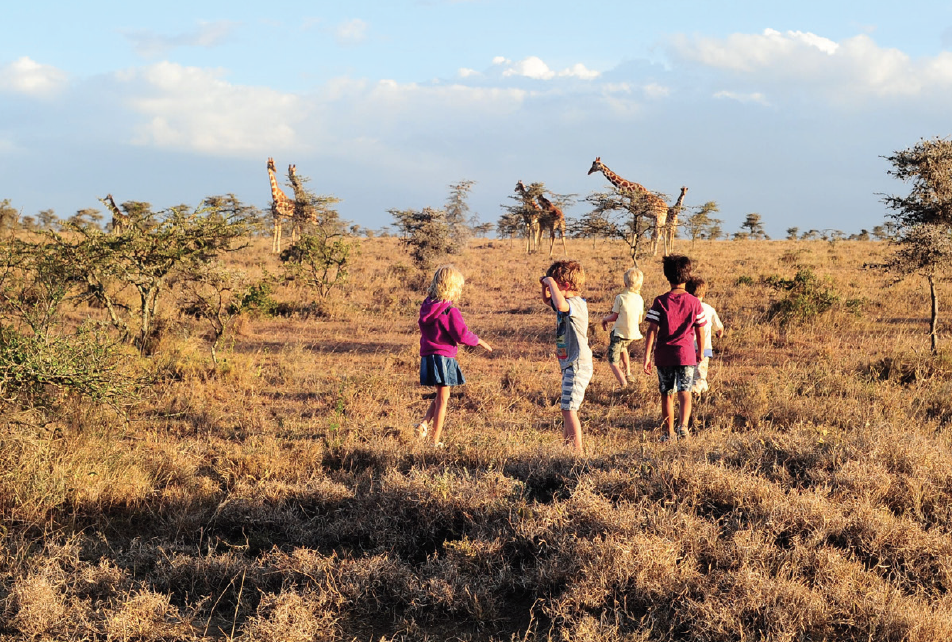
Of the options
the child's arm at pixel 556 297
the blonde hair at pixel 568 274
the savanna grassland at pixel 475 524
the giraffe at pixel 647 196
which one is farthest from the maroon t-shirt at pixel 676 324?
the giraffe at pixel 647 196

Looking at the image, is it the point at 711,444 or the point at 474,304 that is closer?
the point at 711,444

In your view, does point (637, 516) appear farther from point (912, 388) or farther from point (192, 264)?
point (192, 264)

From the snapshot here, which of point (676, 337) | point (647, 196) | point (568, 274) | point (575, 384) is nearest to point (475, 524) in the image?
point (575, 384)

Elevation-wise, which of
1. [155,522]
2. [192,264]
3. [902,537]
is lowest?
[155,522]

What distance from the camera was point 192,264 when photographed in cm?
859

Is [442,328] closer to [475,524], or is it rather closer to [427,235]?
[475,524]

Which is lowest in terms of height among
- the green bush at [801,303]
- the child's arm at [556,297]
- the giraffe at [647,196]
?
the green bush at [801,303]

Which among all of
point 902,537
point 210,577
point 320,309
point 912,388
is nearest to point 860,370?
point 912,388

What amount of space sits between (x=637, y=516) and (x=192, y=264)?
7.16 m

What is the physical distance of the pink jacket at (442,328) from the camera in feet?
17.9

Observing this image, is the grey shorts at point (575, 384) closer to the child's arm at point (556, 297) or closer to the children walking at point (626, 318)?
the child's arm at point (556, 297)

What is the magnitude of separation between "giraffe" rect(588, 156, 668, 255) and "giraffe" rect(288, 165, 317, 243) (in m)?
12.9

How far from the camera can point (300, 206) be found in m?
28.8

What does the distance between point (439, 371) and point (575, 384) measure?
1.16 metres
